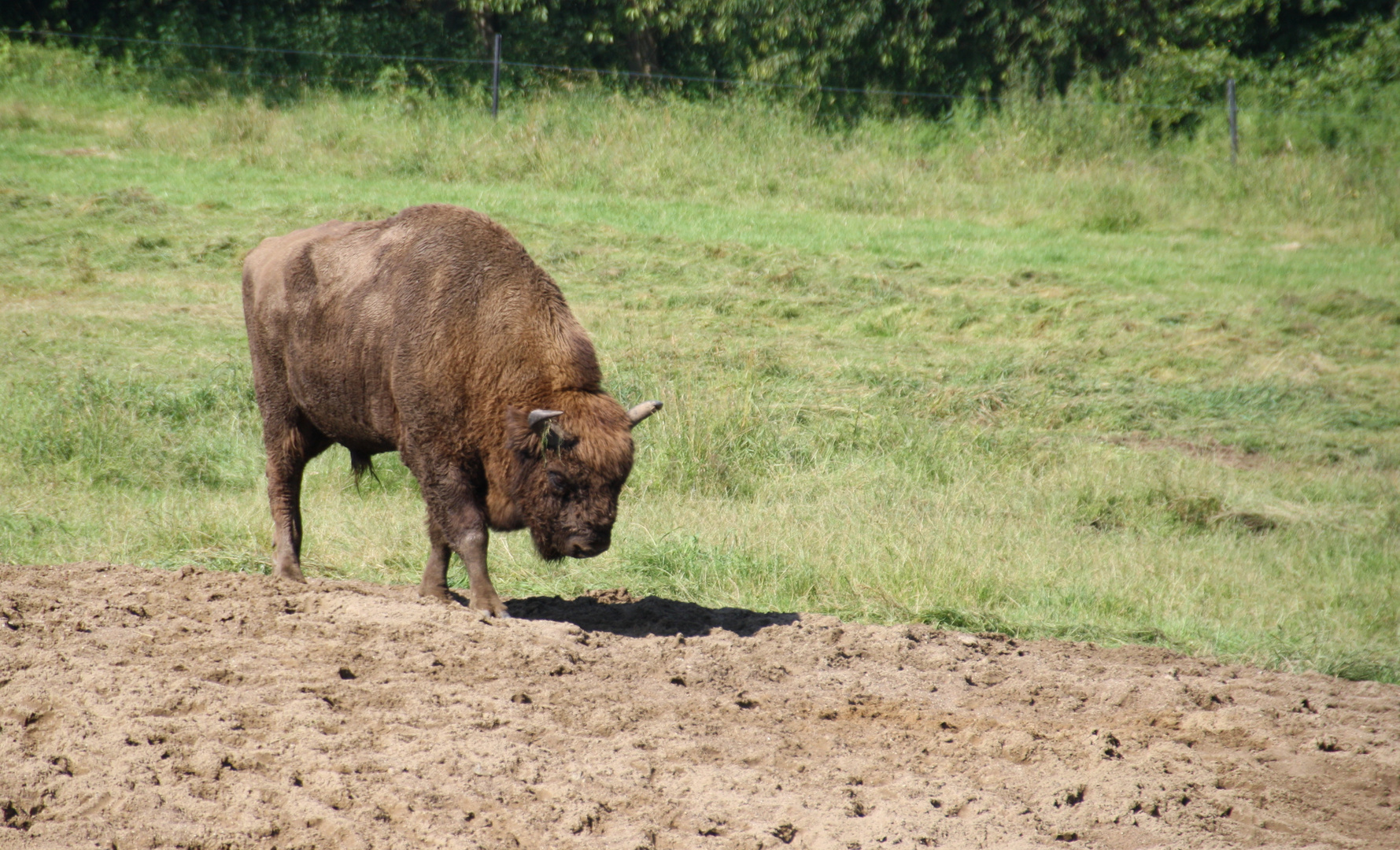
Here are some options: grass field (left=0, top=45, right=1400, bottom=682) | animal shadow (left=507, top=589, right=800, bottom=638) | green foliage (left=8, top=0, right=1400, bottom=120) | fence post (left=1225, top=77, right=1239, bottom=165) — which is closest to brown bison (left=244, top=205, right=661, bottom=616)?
animal shadow (left=507, top=589, right=800, bottom=638)

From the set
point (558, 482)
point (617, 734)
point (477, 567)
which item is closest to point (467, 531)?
point (477, 567)

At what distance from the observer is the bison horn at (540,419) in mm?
5613

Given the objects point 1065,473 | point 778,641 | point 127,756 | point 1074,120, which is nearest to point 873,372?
point 1065,473

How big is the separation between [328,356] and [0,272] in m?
8.71

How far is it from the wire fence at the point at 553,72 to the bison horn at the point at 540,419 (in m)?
15.3

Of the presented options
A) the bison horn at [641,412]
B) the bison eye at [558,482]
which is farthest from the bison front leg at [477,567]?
the bison horn at [641,412]

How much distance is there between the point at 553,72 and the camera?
891 inches

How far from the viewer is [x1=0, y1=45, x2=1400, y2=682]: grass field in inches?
300

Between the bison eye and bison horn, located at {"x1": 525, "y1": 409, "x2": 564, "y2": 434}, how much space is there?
0.67ft

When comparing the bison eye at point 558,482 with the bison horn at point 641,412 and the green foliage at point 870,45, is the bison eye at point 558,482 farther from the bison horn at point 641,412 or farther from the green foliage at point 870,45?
the green foliage at point 870,45

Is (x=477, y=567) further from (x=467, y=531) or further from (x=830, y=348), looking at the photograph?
(x=830, y=348)

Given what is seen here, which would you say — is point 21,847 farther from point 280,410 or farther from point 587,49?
point 587,49

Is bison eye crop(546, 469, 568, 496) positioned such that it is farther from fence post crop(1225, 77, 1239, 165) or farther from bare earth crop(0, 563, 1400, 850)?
fence post crop(1225, 77, 1239, 165)

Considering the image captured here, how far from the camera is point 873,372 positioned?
11734 millimetres
